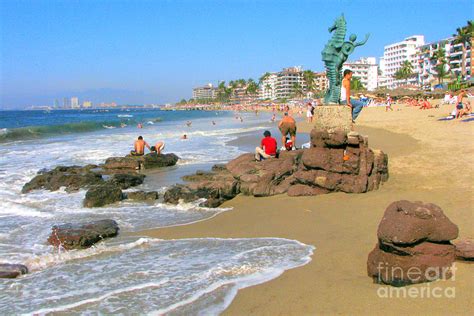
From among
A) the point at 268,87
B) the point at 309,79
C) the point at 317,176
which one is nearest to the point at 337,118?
the point at 317,176

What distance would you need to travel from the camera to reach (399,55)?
143250 mm

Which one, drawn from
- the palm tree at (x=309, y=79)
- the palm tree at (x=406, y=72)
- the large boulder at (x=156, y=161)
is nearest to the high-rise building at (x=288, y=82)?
the palm tree at (x=309, y=79)

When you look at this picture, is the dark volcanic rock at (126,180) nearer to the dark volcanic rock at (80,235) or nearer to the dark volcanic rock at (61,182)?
the dark volcanic rock at (61,182)

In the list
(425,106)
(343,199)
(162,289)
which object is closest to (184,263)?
(162,289)

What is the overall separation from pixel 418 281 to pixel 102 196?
712 centimetres

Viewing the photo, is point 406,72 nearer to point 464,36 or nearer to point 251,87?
point 464,36

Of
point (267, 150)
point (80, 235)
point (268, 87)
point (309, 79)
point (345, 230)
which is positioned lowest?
point (80, 235)

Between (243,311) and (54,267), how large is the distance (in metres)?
2.87

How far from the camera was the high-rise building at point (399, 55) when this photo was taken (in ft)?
438

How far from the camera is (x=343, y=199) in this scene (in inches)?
307

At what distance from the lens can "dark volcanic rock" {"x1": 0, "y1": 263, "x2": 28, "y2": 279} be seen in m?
5.09

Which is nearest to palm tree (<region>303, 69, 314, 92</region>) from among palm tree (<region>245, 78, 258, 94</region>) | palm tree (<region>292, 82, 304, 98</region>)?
palm tree (<region>292, 82, 304, 98</region>)

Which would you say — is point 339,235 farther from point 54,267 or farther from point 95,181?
point 95,181

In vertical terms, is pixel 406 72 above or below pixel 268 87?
above
